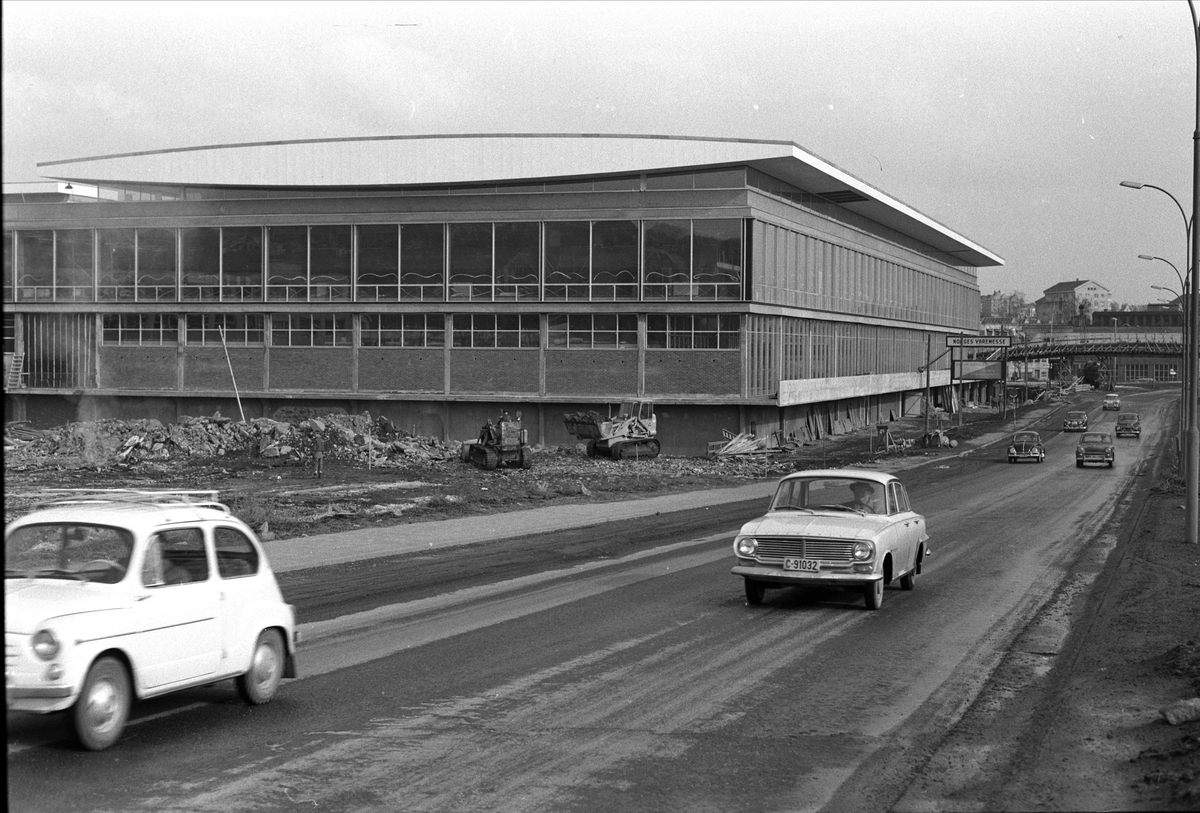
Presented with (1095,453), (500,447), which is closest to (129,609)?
(500,447)

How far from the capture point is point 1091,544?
26422 millimetres

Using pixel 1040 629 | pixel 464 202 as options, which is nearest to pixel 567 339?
pixel 464 202

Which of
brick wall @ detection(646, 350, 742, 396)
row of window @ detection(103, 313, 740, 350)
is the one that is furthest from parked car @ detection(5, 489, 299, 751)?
row of window @ detection(103, 313, 740, 350)

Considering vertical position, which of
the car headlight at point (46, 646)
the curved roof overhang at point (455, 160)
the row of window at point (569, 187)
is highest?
the curved roof overhang at point (455, 160)

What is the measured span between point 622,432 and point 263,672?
4263 cm

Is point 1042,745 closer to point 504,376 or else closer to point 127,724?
point 127,724

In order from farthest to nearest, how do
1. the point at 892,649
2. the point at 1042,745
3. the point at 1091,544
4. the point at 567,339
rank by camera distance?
the point at 567,339, the point at 1091,544, the point at 892,649, the point at 1042,745

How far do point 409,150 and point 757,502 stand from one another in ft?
118

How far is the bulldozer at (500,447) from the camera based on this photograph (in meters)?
46.8

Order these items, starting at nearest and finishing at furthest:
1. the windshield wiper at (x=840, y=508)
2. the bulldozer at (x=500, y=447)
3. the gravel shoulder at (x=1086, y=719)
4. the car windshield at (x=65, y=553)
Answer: the gravel shoulder at (x=1086, y=719) → the car windshield at (x=65, y=553) → the windshield wiper at (x=840, y=508) → the bulldozer at (x=500, y=447)

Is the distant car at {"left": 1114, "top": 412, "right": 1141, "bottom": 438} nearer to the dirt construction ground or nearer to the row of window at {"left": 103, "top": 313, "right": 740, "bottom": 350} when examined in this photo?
the dirt construction ground

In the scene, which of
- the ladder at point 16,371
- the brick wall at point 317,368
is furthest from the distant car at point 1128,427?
the ladder at point 16,371

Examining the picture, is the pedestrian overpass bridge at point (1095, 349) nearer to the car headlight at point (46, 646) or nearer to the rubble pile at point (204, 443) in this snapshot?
the rubble pile at point (204, 443)

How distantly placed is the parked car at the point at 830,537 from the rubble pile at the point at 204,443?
31542 mm
